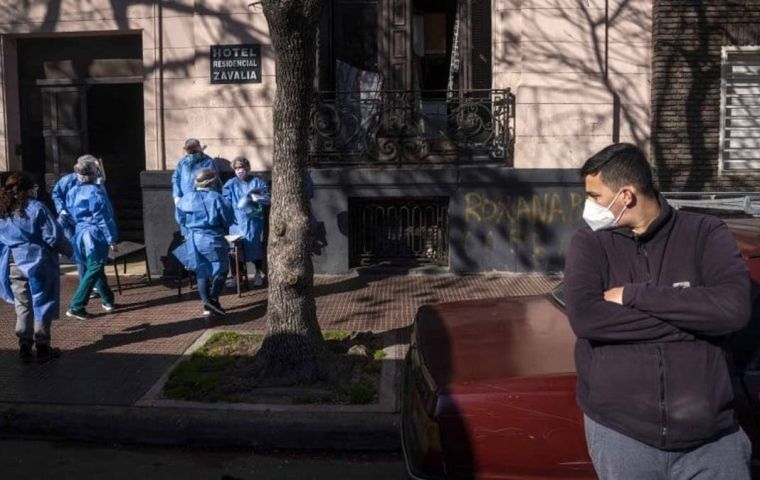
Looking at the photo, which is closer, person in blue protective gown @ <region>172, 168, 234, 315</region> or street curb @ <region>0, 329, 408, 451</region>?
street curb @ <region>0, 329, 408, 451</region>

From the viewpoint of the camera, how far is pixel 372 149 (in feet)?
34.1

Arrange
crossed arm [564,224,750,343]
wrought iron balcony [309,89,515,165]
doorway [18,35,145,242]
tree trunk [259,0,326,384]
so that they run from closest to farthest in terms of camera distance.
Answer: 1. crossed arm [564,224,750,343]
2. tree trunk [259,0,326,384]
3. wrought iron balcony [309,89,515,165]
4. doorway [18,35,145,242]

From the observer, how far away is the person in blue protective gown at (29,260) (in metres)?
6.60

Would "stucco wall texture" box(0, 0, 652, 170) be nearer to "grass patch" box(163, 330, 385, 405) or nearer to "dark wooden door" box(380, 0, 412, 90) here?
"dark wooden door" box(380, 0, 412, 90)

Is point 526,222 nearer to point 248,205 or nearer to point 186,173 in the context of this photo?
point 248,205

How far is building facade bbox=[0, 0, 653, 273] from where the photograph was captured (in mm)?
10164

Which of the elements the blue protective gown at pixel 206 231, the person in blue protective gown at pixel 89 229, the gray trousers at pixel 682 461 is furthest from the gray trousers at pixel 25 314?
the gray trousers at pixel 682 461

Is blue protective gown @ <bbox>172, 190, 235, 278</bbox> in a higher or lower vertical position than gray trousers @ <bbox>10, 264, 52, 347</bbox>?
higher

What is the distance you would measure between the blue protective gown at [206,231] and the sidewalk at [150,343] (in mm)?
580

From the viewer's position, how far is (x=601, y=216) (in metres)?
2.64

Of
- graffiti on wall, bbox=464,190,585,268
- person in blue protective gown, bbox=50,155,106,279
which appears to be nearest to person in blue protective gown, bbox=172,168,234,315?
person in blue protective gown, bbox=50,155,106,279

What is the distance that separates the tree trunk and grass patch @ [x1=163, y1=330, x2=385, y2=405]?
6.1 inches

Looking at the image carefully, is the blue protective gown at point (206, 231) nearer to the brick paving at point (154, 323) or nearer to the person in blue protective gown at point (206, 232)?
the person in blue protective gown at point (206, 232)

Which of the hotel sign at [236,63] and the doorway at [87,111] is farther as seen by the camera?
the doorway at [87,111]
